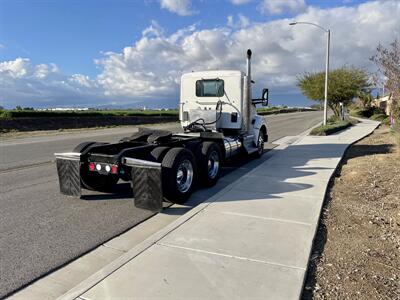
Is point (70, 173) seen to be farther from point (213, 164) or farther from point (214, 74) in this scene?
point (214, 74)

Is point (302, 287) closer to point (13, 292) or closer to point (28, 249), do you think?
point (13, 292)

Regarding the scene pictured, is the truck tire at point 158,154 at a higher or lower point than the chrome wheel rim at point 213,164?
higher

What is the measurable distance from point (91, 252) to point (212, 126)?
20.6 ft

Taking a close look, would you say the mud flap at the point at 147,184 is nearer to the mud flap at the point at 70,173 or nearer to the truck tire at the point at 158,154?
the truck tire at the point at 158,154

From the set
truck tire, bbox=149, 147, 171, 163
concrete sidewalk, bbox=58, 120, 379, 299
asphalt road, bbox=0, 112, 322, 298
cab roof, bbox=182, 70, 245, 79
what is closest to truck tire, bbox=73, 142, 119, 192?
asphalt road, bbox=0, 112, 322, 298

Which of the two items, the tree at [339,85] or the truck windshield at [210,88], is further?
the tree at [339,85]

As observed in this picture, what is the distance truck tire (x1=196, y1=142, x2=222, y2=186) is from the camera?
7.84 metres


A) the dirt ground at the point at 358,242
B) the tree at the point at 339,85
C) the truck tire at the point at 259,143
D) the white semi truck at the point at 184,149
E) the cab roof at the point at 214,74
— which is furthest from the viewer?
the tree at the point at 339,85

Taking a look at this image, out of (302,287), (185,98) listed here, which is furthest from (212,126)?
(302,287)

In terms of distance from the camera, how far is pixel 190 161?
705 centimetres

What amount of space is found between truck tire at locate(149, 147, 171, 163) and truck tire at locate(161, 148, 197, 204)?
0.76ft

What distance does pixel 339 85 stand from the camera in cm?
3259

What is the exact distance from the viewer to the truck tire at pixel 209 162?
7.84 meters

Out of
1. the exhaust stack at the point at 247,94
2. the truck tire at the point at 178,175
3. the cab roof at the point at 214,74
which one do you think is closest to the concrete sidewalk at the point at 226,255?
the truck tire at the point at 178,175
